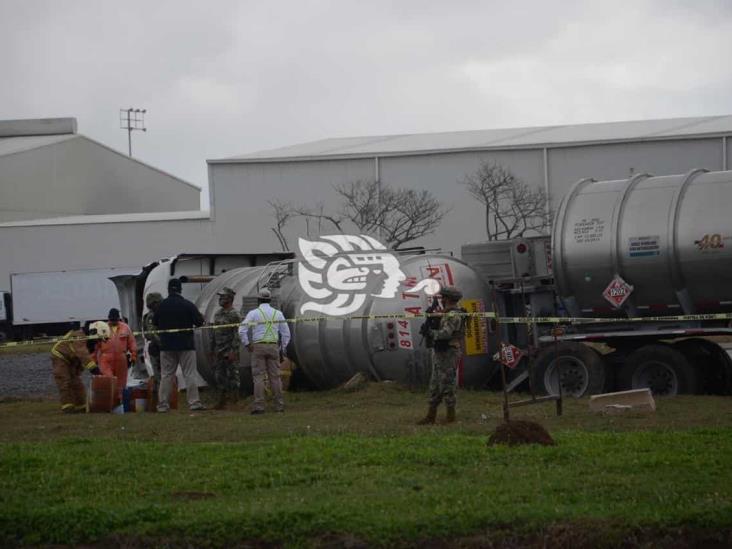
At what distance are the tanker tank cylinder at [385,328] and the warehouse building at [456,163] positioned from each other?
3015 centimetres

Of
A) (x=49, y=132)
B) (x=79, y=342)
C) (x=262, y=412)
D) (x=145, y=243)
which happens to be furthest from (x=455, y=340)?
(x=49, y=132)

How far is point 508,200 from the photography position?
51.7 meters

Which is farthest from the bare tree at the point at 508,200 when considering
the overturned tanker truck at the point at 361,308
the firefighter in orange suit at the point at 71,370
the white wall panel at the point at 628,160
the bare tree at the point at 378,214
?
the firefighter in orange suit at the point at 71,370

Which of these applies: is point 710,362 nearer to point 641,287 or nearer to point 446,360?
point 641,287

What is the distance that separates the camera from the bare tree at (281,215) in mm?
54281

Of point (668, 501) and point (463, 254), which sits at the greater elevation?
point (463, 254)

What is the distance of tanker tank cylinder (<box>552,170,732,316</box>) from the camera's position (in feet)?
58.5

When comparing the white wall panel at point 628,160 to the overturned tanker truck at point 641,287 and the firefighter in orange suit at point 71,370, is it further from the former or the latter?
the firefighter in orange suit at point 71,370

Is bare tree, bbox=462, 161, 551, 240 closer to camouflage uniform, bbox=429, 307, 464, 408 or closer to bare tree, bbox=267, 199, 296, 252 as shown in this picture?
bare tree, bbox=267, 199, 296, 252

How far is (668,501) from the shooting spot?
9.36 metres

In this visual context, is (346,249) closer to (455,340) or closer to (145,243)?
(455,340)

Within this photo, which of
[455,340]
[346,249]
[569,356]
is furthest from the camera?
[346,249]

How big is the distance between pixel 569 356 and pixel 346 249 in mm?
4998

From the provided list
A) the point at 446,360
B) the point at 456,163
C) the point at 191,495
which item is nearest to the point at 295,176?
the point at 456,163
